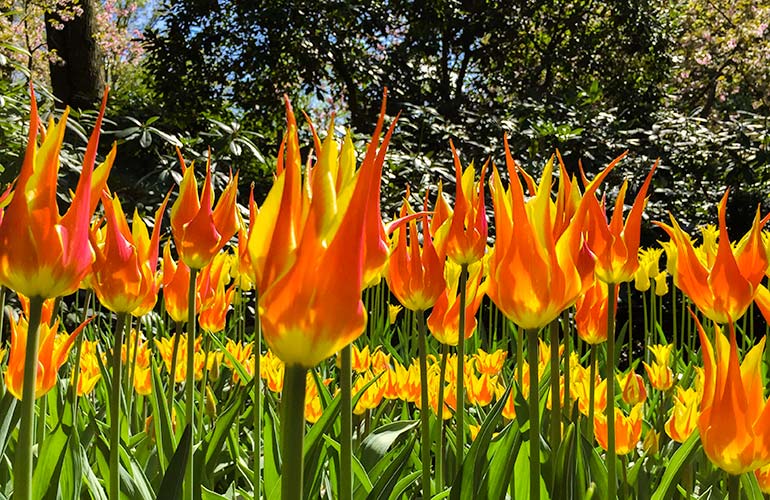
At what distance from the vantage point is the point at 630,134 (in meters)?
6.92

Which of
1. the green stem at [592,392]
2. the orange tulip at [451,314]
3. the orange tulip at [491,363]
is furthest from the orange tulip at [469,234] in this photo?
the orange tulip at [491,363]

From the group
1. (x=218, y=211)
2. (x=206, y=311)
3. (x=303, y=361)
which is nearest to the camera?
(x=303, y=361)

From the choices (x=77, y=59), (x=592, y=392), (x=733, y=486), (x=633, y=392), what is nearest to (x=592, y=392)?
(x=592, y=392)

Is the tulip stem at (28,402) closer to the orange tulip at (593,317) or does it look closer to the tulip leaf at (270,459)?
the tulip leaf at (270,459)

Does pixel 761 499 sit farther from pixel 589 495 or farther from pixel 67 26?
pixel 67 26

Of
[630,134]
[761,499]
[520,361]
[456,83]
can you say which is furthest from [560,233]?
[456,83]

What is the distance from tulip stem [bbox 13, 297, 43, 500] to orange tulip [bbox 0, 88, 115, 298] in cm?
3

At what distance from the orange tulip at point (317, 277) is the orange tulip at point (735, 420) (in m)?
0.49

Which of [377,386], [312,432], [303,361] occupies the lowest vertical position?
[377,386]

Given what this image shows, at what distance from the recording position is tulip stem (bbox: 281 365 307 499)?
50 centimetres

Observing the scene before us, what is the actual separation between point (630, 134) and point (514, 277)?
656 centimetres

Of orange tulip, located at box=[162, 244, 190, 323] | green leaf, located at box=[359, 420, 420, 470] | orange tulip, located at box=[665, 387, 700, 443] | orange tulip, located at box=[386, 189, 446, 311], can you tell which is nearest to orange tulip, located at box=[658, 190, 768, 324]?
orange tulip, located at box=[386, 189, 446, 311]

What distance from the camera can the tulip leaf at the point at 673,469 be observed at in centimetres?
121

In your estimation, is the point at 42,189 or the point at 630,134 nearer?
the point at 42,189
